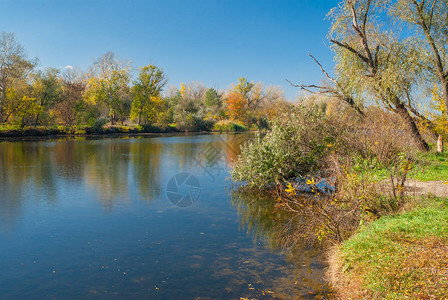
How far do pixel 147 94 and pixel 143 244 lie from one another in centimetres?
4760

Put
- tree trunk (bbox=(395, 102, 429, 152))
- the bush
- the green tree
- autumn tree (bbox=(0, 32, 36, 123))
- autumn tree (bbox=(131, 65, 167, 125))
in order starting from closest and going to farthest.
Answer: the bush, tree trunk (bbox=(395, 102, 429, 152)), autumn tree (bbox=(0, 32, 36, 123)), autumn tree (bbox=(131, 65, 167, 125)), the green tree

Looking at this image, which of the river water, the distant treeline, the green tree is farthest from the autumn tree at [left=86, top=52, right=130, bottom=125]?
the river water

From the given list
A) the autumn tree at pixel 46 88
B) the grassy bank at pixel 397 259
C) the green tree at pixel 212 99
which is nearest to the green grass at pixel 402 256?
the grassy bank at pixel 397 259

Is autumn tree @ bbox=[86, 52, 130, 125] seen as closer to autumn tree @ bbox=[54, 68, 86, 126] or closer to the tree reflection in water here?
autumn tree @ bbox=[54, 68, 86, 126]

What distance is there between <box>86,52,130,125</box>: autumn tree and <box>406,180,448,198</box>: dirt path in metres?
44.5

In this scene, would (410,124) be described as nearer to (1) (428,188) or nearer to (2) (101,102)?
(1) (428,188)

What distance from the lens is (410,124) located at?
1444 centimetres

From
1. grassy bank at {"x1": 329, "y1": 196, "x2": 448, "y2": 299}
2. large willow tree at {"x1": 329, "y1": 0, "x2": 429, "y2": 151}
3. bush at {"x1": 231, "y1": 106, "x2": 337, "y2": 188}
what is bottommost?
grassy bank at {"x1": 329, "y1": 196, "x2": 448, "y2": 299}

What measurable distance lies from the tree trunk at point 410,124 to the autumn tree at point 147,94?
4153 cm

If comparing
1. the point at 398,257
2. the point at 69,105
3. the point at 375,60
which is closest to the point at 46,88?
the point at 69,105

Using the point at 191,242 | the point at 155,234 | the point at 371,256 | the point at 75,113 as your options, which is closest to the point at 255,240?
the point at 191,242

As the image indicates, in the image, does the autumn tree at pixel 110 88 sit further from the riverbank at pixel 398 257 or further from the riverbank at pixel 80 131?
the riverbank at pixel 398 257

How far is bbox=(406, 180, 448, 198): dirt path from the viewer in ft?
23.4

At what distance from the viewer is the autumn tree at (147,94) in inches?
2024
